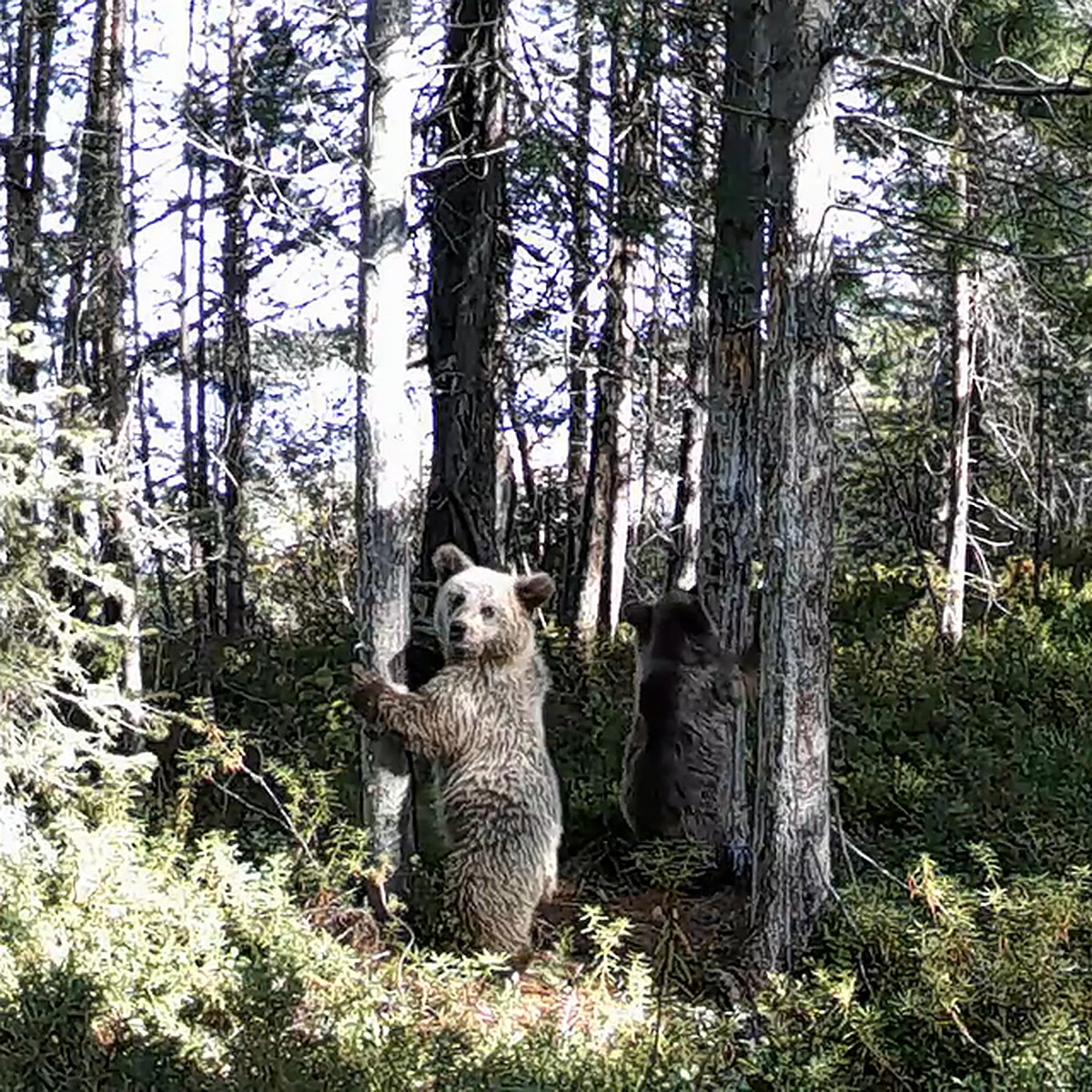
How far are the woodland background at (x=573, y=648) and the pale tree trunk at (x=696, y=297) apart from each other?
0.36ft

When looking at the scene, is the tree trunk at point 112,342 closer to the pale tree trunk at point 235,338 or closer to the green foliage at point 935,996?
the pale tree trunk at point 235,338

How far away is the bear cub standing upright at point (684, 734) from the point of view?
8656mm

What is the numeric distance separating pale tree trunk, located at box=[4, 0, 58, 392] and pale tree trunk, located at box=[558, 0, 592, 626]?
4437 millimetres

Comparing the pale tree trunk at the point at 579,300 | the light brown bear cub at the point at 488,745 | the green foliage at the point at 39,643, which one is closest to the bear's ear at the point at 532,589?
the light brown bear cub at the point at 488,745

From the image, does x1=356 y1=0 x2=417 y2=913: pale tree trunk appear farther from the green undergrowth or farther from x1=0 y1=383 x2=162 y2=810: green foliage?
x1=0 y1=383 x2=162 y2=810: green foliage

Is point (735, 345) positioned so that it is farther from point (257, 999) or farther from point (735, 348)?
point (257, 999)

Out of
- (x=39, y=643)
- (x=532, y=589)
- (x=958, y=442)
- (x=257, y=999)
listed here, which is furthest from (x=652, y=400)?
(x=257, y=999)

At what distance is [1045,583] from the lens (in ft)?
58.3

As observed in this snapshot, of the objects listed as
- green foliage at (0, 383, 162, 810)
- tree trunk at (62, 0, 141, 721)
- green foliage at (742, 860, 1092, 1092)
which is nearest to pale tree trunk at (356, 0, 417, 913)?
green foliage at (0, 383, 162, 810)

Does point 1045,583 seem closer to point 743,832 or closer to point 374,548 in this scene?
point 743,832

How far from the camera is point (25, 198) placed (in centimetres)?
1323

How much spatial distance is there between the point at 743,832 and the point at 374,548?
319 cm

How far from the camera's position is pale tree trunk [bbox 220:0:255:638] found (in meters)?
10.3

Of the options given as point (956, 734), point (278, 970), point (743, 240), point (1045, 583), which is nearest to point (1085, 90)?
point (743, 240)
